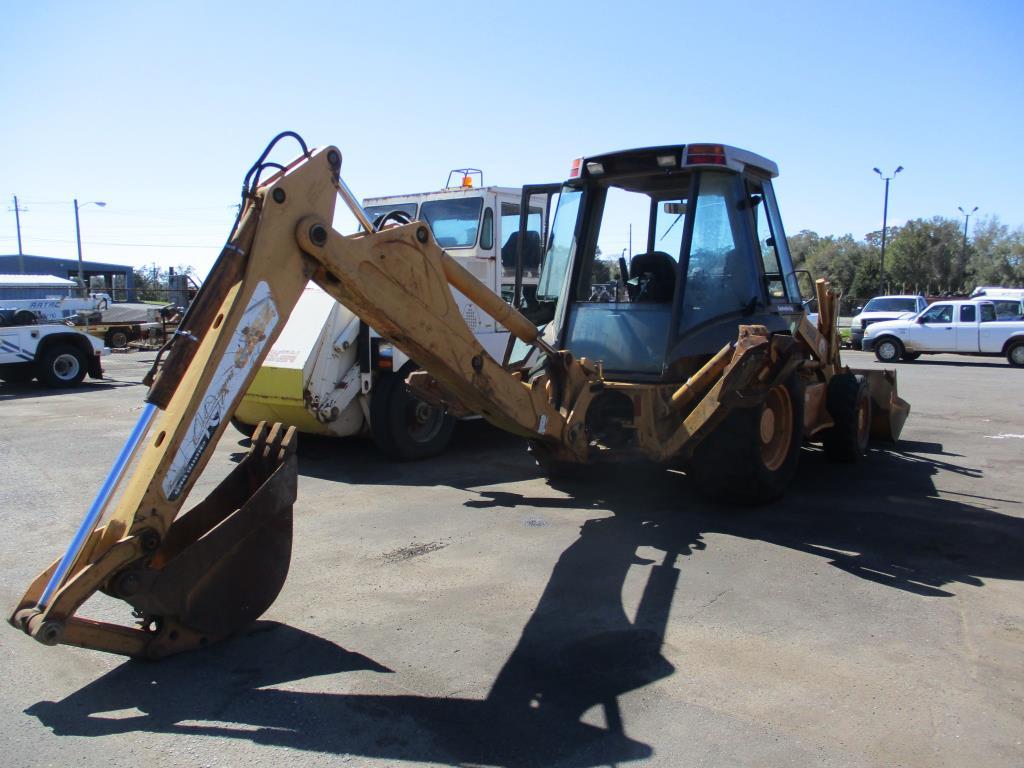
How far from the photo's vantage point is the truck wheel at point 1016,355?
20.7 metres

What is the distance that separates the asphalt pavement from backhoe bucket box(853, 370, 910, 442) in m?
2.02

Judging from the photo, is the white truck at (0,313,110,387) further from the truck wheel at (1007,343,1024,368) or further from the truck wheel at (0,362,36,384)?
the truck wheel at (1007,343,1024,368)

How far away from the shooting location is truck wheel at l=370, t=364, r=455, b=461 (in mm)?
8016

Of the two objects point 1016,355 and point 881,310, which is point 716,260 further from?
point 881,310

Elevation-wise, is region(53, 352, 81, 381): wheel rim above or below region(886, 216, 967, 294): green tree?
below

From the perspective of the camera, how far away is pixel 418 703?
344 centimetres

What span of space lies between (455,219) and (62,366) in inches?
433

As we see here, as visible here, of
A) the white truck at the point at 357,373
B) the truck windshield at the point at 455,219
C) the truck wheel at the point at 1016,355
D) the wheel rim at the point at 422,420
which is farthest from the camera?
the truck wheel at the point at 1016,355

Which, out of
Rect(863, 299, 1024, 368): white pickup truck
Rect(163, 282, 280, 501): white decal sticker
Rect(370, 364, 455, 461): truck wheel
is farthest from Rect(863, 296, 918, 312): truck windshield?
Rect(163, 282, 280, 501): white decal sticker

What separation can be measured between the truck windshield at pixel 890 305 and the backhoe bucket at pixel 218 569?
2646 cm

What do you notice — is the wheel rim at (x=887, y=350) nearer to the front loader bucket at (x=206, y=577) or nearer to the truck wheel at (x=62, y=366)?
the truck wheel at (x=62, y=366)

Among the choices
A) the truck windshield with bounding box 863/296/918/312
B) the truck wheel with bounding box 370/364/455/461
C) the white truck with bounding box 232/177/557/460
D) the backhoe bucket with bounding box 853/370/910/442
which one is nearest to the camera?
the white truck with bounding box 232/177/557/460

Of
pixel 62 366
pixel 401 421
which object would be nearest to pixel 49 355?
pixel 62 366

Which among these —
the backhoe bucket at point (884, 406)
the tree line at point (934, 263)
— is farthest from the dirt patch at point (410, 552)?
the tree line at point (934, 263)
